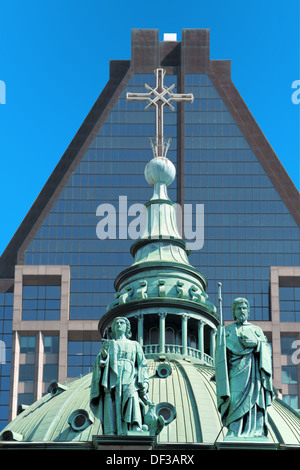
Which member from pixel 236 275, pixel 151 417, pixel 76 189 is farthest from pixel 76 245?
pixel 151 417

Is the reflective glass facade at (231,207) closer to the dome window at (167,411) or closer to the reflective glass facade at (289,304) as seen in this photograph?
the reflective glass facade at (289,304)

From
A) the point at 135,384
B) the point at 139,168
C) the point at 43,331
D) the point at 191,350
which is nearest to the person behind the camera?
the point at 135,384

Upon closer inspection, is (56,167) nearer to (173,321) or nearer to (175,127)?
(175,127)

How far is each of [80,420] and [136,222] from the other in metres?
92.8

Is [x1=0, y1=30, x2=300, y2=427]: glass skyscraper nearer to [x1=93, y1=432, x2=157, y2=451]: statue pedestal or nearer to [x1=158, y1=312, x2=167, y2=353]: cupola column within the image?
[x1=158, y1=312, x2=167, y2=353]: cupola column

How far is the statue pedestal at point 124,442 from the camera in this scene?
44219 mm

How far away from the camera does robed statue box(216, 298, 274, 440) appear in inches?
1741

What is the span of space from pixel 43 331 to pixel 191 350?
7543 cm

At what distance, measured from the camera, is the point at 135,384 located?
150 ft

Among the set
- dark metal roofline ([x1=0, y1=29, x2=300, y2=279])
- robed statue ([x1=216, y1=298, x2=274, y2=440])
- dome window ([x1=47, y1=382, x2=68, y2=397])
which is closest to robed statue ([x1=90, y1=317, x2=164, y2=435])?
robed statue ([x1=216, y1=298, x2=274, y2=440])

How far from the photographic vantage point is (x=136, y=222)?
152m

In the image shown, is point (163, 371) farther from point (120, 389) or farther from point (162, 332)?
point (120, 389)

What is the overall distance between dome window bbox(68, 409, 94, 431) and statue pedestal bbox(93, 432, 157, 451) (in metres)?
15.0

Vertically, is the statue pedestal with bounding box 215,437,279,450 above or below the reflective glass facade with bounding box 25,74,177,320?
below
